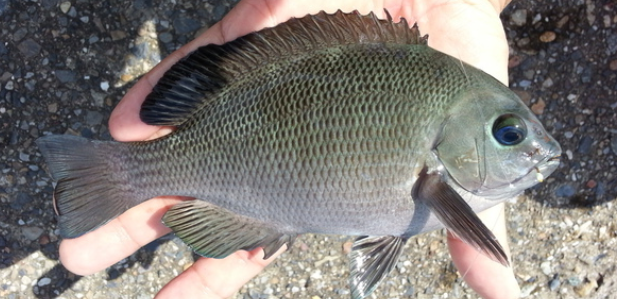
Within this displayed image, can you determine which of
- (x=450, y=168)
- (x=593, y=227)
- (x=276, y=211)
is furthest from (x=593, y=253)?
(x=276, y=211)

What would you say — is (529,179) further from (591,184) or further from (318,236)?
(318,236)

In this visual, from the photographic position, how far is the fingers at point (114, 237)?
9.42 feet

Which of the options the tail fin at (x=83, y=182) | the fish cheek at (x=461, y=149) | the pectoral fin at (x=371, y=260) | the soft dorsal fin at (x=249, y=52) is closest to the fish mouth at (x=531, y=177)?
the fish cheek at (x=461, y=149)

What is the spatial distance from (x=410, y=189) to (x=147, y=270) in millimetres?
2152

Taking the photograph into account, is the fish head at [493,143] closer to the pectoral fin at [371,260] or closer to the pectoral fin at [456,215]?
the pectoral fin at [456,215]

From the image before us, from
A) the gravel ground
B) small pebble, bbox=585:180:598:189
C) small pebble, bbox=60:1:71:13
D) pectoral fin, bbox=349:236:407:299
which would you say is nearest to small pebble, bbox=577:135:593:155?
the gravel ground

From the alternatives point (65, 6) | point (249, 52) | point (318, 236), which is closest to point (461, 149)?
point (249, 52)

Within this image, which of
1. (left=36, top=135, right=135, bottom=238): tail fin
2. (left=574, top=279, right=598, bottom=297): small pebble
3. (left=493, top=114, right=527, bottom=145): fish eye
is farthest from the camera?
(left=574, top=279, right=598, bottom=297): small pebble

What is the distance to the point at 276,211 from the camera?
8.23ft

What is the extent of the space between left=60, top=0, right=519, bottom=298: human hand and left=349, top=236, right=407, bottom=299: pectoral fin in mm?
627

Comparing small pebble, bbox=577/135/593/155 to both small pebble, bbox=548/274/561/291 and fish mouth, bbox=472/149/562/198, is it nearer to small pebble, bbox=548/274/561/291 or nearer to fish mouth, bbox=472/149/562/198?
small pebble, bbox=548/274/561/291

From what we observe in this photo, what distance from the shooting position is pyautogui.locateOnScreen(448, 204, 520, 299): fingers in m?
2.58

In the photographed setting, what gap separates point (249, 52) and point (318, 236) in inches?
60.3

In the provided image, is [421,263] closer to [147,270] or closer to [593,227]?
[593,227]
